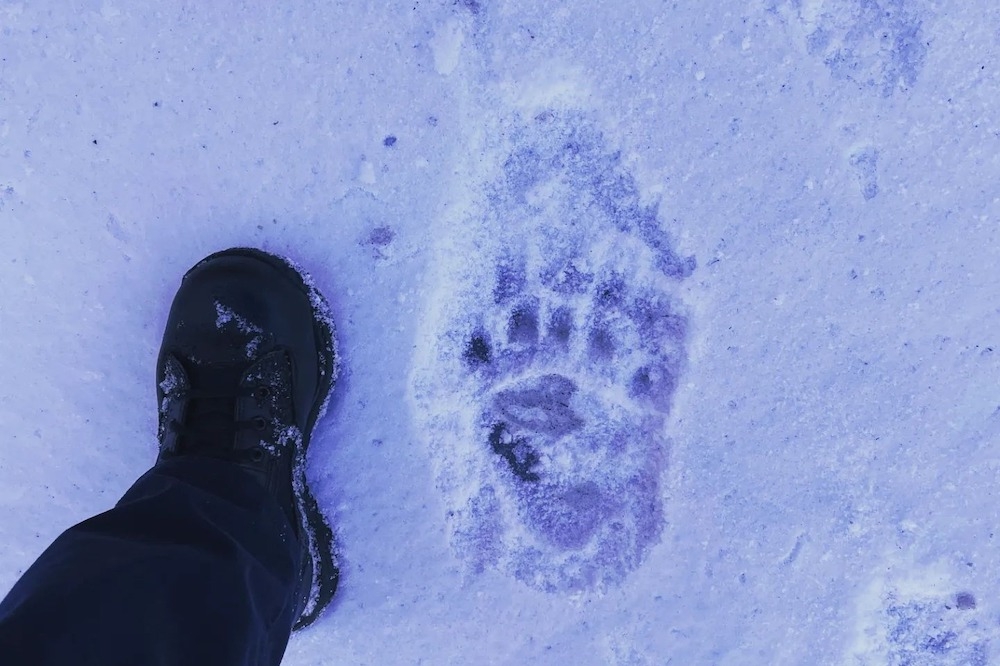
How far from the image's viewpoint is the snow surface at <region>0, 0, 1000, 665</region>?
1483mm

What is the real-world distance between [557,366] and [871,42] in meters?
0.96

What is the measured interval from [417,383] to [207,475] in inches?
18.2

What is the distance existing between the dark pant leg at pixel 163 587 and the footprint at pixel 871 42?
4.93 feet

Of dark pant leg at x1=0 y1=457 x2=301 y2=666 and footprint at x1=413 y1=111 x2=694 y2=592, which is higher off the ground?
footprint at x1=413 y1=111 x2=694 y2=592

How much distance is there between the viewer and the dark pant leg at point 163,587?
3.20 ft

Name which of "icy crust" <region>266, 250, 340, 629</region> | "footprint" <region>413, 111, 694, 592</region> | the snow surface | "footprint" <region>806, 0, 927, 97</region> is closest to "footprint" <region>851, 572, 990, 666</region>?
the snow surface

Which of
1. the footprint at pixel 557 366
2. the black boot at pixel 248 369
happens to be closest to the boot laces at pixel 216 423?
the black boot at pixel 248 369

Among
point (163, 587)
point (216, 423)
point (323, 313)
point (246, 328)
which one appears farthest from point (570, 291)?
point (163, 587)

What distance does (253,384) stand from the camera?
1492mm

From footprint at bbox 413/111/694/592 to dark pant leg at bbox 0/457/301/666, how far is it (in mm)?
452

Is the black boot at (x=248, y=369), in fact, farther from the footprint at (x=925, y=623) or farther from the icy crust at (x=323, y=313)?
the footprint at (x=925, y=623)

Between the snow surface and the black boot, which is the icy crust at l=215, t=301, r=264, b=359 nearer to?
the black boot

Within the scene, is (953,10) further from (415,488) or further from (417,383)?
(415,488)

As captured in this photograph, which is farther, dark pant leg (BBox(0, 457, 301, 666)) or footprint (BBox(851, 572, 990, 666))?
footprint (BBox(851, 572, 990, 666))
